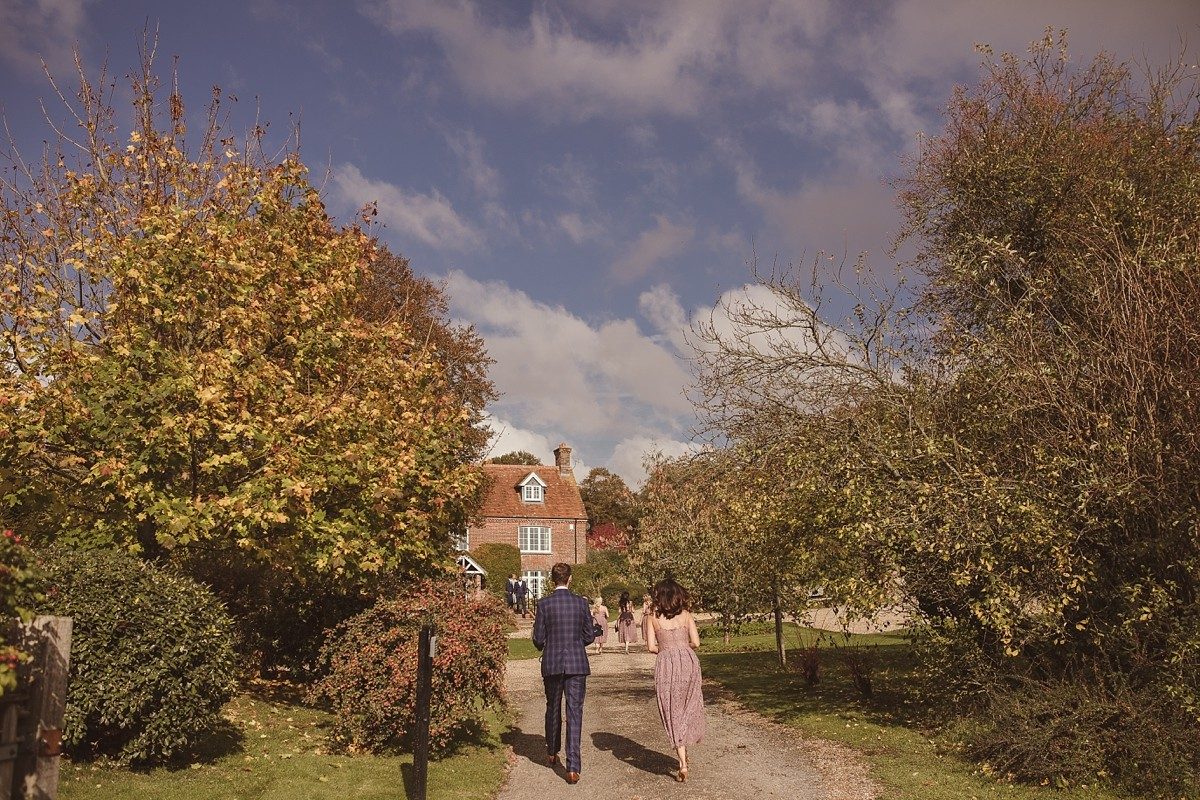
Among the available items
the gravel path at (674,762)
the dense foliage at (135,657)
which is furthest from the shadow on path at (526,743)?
the dense foliage at (135,657)

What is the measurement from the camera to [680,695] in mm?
8898

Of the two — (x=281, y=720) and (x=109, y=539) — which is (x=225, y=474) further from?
(x=281, y=720)

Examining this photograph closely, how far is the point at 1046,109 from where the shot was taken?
15.8 meters

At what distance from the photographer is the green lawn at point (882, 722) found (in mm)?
8539

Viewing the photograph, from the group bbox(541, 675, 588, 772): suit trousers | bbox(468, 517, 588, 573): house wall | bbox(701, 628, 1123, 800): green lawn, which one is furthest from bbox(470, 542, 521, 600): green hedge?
bbox(541, 675, 588, 772): suit trousers

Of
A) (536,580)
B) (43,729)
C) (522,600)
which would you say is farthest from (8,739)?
(536,580)

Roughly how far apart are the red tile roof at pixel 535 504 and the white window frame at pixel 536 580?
3441 mm

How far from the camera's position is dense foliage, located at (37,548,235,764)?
7.83 meters

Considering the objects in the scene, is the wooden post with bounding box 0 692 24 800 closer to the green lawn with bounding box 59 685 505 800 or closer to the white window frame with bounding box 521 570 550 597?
the green lawn with bounding box 59 685 505 800

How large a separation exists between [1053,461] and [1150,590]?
1584 millimetres

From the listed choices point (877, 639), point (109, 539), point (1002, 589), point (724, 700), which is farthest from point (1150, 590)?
point (877, 639)

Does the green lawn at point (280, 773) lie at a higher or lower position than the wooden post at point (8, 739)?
lower

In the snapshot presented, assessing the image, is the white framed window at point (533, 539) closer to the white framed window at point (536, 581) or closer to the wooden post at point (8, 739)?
the white framed window at point (536, 581)

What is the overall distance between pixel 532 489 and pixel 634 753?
45538 millimetres
